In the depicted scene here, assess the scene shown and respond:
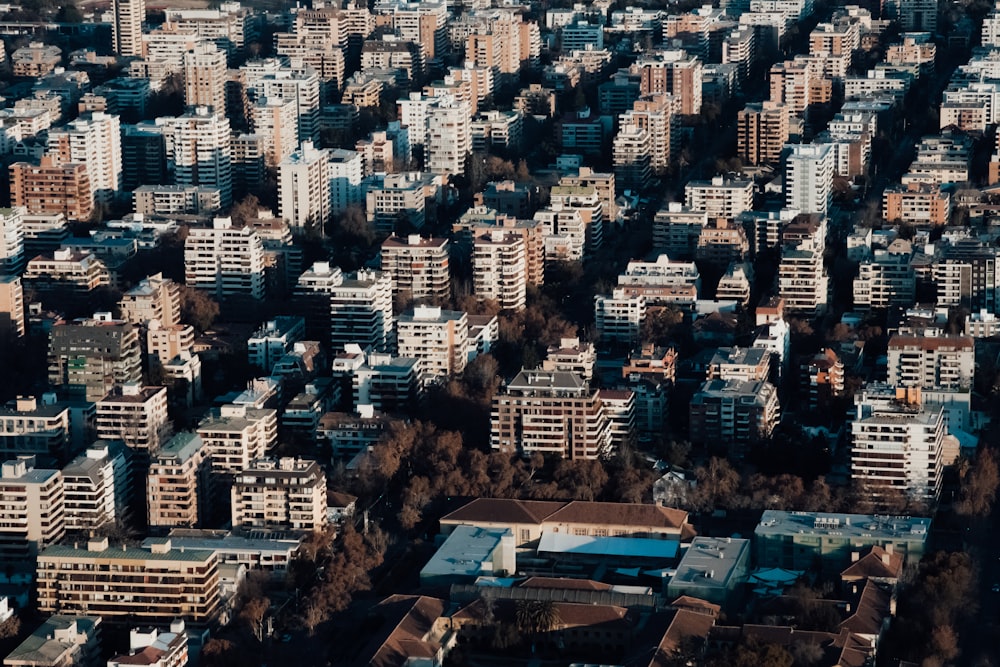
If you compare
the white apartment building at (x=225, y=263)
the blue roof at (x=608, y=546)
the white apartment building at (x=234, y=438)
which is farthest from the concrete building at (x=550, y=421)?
the white apartment building at (x=225, y=263)

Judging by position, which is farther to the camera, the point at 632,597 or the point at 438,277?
the point at 438,277

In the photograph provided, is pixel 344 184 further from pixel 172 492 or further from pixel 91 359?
pixel 172 492

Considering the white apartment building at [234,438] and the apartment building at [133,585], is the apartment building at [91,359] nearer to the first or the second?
the white apartment building at [234,438]

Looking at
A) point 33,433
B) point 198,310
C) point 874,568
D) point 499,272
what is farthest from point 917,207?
point 33,433

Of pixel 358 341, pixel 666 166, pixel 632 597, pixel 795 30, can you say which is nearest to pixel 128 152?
pixel 666 166

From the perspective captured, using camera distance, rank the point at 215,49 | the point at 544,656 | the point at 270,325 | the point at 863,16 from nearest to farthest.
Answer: the point at 544,656 → the point at 270,325 → the point at 215,49 → the point at 863,16

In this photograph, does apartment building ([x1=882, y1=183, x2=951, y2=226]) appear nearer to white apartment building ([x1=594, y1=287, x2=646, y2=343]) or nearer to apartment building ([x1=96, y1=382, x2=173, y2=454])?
white apartment building ([x1=594, y1=287, x2=646, y2=343])

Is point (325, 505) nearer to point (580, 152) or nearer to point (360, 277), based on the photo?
point (360, 277)
